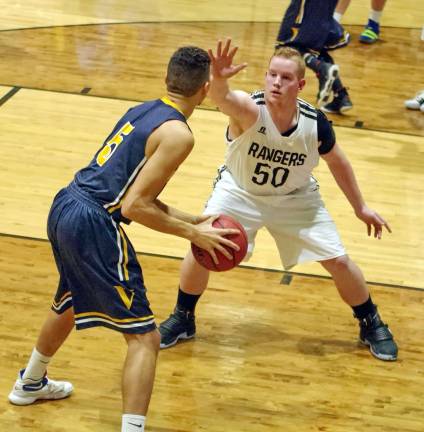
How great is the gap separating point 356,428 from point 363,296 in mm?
812

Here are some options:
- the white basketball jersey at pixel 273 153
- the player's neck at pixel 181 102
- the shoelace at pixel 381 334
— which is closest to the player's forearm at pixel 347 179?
the white basketball jersey at pixel 273 153

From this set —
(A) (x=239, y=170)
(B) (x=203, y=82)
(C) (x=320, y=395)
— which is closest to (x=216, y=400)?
(C) (x=320, y=395)

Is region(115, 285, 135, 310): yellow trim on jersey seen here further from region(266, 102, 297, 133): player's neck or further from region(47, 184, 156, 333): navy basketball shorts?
region(266, 102, 297, 133): player's neck

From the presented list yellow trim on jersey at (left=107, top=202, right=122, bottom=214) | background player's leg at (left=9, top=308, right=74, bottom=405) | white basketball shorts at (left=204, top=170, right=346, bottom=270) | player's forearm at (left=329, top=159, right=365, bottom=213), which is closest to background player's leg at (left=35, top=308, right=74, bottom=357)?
background player's leg at (left=9, top=308, right=74, bottom=405)

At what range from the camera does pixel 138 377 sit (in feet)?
12.8

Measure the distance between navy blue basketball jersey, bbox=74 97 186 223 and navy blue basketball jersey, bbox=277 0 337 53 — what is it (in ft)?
14.1

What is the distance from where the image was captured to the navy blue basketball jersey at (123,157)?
3.87 m

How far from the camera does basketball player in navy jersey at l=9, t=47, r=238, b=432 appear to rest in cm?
386

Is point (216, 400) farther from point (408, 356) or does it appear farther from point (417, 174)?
point (417, 174)

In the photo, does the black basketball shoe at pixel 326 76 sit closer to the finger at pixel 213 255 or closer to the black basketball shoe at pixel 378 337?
the black basketball shoe at pixel 378 337

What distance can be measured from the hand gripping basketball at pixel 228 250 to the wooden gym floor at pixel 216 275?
789mm

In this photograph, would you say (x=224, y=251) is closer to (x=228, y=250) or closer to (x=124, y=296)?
(x=228, y=250)

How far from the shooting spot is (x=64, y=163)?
7.04 meters

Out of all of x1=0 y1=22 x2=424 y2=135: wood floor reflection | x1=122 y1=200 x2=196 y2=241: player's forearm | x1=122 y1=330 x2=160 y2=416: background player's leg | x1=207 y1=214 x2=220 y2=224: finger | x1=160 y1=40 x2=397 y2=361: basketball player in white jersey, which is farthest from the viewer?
x1=0 y1=22 x2=424 y2=135: wood floor reflection
